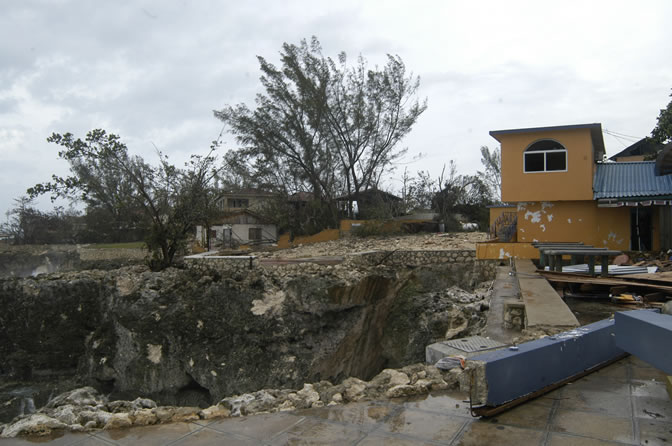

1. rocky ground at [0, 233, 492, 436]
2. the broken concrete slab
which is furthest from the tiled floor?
rocky ground at [0, 233, 492, 436]

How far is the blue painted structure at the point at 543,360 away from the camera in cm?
287

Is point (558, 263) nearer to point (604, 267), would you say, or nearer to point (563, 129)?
point (604, 267)

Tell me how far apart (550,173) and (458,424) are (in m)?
12.9

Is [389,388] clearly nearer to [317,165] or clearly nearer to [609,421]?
[609,421]

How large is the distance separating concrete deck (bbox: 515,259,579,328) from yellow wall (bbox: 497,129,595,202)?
599cm

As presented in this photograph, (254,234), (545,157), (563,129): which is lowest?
(254,234)

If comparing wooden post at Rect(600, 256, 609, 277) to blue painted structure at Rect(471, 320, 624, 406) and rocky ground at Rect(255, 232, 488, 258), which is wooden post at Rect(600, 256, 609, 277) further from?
rocky ground at Rect(255, 232, 488, 258)

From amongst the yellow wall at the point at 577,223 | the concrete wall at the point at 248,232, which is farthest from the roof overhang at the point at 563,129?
the concrete wall at the point at 248,232

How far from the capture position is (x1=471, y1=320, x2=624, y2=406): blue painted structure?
2871 mm

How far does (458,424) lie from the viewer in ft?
9.43

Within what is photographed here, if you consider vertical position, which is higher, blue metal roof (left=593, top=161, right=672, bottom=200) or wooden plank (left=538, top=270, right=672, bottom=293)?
blue metal roof (left=593, top=161, right=672, bottom=200)

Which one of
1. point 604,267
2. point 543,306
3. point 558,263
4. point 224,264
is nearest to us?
point 543,306

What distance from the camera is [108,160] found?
19.8m

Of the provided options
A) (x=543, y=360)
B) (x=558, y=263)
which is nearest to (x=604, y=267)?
(x=558, y=263)
